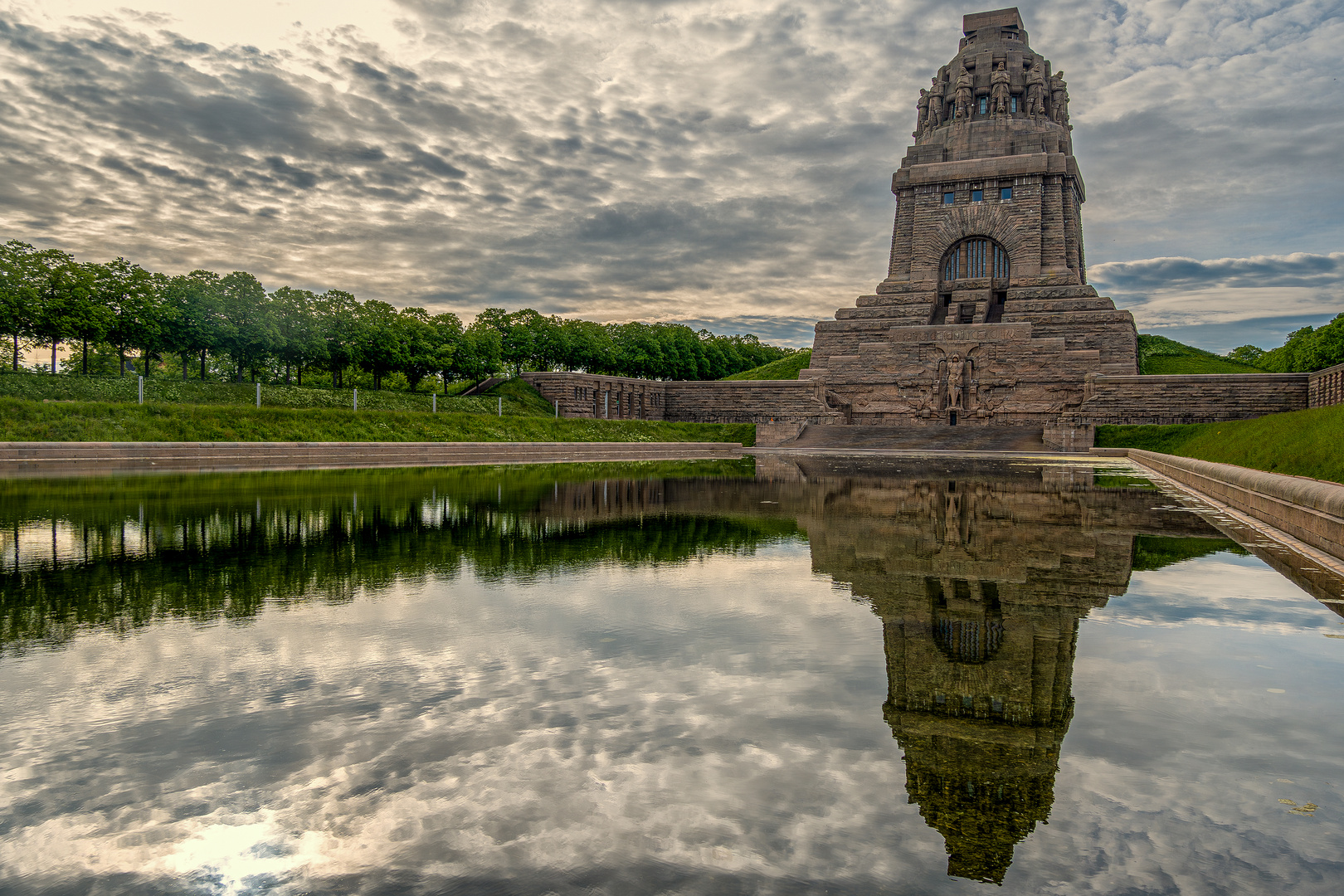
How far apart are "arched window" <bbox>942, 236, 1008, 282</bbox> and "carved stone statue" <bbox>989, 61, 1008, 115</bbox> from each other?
30.8 feet

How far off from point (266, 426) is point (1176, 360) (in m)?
81.0

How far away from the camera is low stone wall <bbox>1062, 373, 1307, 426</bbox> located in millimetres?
44781

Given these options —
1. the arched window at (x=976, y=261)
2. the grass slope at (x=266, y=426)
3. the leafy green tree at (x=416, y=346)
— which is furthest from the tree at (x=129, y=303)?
the arched window at (x=976, y=261)

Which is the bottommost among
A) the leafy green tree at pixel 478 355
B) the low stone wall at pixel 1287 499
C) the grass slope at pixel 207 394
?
the low stone wall at pixel 1287 499

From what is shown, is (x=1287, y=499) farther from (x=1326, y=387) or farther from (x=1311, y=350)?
(x=1311, y=350)

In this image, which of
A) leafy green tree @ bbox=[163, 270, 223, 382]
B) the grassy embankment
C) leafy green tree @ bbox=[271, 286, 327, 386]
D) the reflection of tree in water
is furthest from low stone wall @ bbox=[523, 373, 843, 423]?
the reflection of tree in water

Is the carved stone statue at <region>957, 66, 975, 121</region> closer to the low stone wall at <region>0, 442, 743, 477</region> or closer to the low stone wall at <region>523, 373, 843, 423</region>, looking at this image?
the low stone wall at <region>523, 373, 843, 423</region>

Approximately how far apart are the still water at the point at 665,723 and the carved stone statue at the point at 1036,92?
6350 centimetres

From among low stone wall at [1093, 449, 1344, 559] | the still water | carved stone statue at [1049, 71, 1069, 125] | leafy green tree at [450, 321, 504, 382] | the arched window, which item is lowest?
the still water

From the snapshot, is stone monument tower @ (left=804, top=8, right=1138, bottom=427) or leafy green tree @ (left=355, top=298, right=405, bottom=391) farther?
leafy green tree @ (left=355, top=298, right=405, bottom=391)

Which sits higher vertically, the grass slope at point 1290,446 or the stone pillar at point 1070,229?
the stone pillar at point 1070,229

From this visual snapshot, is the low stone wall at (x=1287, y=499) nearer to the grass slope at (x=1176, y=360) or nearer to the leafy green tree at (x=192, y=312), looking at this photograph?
the leafy green tree at (x=192, y=312)

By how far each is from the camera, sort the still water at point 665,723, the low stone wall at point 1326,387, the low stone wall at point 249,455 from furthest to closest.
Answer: the low stone wall at point 1326,387 < the low stone wall at point 249,455 < the still water at point 665,723

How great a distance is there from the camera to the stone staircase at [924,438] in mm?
43469
